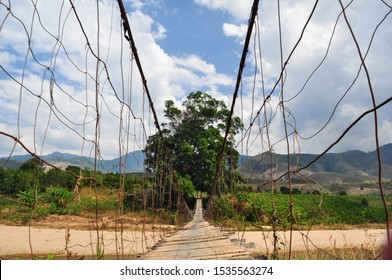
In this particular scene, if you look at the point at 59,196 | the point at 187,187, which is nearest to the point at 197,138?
the point at 187,187

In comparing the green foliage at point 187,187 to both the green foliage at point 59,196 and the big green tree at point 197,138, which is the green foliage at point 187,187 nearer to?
the big green tree at point 197,138

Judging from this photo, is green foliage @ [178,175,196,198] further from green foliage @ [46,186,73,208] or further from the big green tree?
green foliage @ [46,186,73,208]

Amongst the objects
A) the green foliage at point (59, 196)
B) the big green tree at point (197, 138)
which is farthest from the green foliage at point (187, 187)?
the green foliage at point (59, 196)

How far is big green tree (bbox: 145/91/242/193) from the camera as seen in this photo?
1684cm

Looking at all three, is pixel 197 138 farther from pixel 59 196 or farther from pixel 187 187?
pixel 59 196

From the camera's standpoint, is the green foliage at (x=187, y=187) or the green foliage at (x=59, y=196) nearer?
the green foliage at (x=59, y=196)

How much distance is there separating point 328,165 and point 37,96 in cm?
13451

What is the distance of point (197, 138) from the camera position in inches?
706

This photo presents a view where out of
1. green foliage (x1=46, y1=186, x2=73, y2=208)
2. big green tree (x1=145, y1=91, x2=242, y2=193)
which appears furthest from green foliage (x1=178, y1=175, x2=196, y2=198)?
green foliage (x1=46, y1=186, x2=73, y2=208)

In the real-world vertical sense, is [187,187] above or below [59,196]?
above

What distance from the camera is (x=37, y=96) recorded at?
4.47 feet

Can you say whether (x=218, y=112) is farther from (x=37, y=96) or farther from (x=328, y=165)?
(x=328, y=165)

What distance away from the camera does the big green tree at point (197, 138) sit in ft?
55.3
